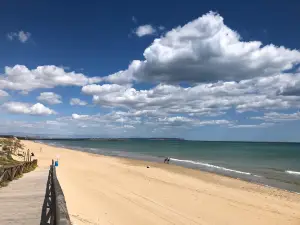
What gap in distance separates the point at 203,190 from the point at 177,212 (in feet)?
23.6

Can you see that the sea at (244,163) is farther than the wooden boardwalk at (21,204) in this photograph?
Yes

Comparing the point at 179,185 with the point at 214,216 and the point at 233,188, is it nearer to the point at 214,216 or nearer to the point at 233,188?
the point at 233,188

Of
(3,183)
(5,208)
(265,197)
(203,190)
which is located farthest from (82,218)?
(265,197)

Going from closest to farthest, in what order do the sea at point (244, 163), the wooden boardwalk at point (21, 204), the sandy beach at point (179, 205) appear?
the wooden boardwalk at point (21, 204) → the sandy beach at point (179, 205) → the sea at point (244, 163)

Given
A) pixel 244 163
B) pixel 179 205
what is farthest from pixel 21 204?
pixel 244 163

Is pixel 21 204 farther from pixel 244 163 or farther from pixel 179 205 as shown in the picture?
pixel 244 163

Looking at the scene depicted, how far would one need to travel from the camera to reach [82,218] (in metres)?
11.3

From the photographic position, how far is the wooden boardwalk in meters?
8.15

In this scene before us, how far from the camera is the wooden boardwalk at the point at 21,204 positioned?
26.7 ft

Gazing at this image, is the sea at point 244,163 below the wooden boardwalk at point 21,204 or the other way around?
below

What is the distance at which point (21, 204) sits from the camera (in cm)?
1020

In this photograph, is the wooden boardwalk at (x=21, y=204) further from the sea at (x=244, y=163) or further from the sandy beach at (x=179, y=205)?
the sea at (x=244, y=163)

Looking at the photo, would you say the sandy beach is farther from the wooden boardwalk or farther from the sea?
the sea

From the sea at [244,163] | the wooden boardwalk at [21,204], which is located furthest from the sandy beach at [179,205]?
the sea at [244,163]
